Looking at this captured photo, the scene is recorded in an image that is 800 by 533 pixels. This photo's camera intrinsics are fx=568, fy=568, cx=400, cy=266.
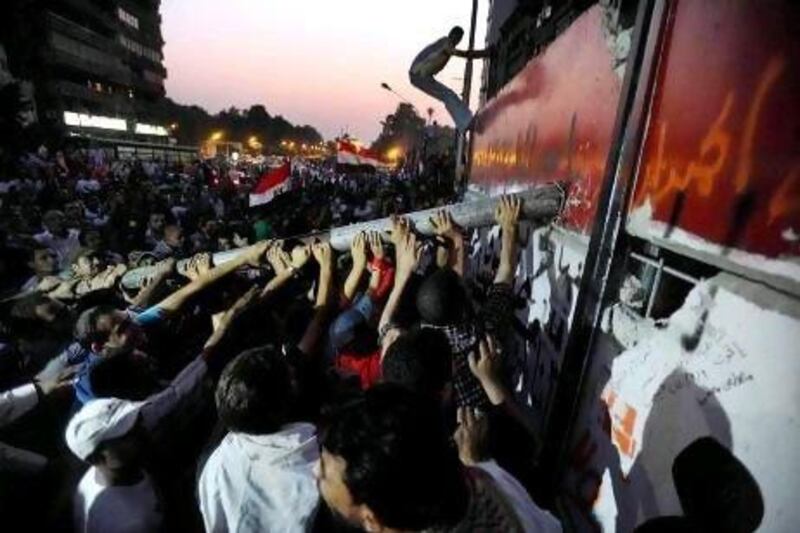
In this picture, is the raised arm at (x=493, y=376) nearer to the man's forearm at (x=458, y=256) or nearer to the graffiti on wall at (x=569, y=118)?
the graffiti on wall at (x=569, y=118)

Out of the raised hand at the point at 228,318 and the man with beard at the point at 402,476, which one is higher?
the man with beard at the point at 402,476

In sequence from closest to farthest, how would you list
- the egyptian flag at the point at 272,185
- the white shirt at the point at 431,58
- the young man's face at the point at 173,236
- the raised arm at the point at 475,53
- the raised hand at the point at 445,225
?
1. the raised hand at the point at 445,225
2. the young man's face at the point at 173,236
3. the egyptian flag at the point at 272,185
4. the white shirt at the point at 431,58
5. the raised arm at the point at 475,53

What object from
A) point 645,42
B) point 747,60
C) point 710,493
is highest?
point 645,42

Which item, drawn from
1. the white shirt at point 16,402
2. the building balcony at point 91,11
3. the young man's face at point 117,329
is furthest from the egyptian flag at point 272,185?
the building balcony at point 91,11

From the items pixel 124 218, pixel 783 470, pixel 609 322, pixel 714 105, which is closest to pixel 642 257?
pixel 609 322

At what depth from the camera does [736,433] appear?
1.80 meters

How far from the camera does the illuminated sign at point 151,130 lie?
78.7m

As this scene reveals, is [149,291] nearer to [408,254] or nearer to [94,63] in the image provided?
[408,254]

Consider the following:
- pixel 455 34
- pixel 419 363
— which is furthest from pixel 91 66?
pixel 419 363

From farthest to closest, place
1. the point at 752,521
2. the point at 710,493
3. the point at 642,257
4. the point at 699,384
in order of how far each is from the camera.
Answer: the point at 642,257 → the point at 699,384 → the point at 710,493 → the point at 752,521

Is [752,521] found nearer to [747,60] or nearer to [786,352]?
[786,352]

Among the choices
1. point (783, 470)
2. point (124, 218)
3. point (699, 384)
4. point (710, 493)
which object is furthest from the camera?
point (124, 218)

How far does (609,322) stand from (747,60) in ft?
4.34

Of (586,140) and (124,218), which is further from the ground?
(586,140)
